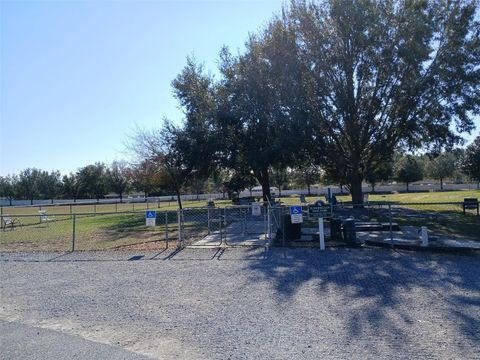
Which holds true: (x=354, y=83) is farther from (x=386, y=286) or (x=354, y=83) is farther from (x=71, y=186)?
(x=71, y=186)

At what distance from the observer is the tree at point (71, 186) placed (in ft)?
310

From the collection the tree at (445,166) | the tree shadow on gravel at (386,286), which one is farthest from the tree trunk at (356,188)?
the tree at (445,166)

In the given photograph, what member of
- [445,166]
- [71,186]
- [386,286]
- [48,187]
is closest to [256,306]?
[386,286]

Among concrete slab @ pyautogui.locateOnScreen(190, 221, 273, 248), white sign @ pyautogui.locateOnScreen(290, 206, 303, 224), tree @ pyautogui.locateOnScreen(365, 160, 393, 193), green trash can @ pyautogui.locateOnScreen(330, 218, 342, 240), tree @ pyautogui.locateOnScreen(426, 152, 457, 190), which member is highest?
tree @ pyautogui.locateOnScreen(426, 152, 457, 190)

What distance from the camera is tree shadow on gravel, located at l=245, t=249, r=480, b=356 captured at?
249 inches

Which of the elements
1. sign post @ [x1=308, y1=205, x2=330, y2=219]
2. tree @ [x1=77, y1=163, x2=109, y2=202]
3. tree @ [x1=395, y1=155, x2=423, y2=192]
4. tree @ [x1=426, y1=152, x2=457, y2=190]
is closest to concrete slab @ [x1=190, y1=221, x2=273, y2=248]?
sign post @ [x1=308, y1=205, x2=330, y2=219]

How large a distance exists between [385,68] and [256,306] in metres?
23.5

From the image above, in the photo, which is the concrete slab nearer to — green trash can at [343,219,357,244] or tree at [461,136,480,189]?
green trash can at [343,219,357,244]

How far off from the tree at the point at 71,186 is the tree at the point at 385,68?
7585 centimetres

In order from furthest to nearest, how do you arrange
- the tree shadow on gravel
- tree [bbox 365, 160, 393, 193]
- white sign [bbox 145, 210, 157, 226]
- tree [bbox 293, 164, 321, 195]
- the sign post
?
tree [bbox 293, 164, 321, 195], tree [bbox 365, 160, 393, 193], white sign [bbox 145, 210, 157, 226], the sign post, the tree shadow on gravel

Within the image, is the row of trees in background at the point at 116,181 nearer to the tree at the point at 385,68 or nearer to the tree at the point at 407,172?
the tree at the point at 407,172

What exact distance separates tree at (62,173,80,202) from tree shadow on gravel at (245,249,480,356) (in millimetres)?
88642

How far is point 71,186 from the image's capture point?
312 feet

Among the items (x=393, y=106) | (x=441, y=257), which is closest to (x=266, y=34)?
(x=393, y=106)
